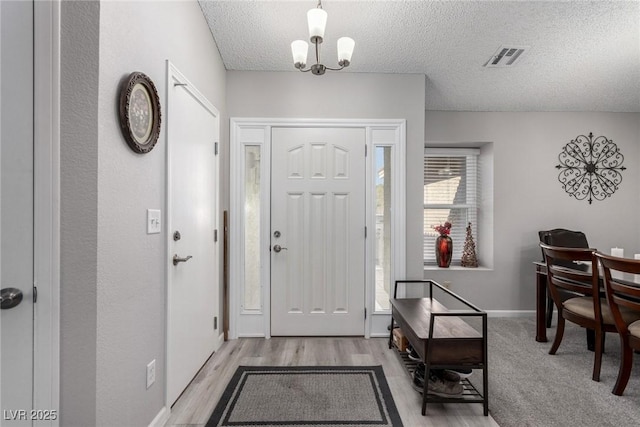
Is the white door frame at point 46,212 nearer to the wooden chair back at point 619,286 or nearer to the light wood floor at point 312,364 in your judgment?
the light wood floor at point 312,364

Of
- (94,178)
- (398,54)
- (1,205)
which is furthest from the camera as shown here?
(398,54)

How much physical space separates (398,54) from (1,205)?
2774mm

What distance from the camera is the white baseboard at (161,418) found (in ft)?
5.44

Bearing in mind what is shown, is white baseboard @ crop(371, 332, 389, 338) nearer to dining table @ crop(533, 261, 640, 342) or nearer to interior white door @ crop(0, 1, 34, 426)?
dining table @ crop(533, 261, 640, 342)

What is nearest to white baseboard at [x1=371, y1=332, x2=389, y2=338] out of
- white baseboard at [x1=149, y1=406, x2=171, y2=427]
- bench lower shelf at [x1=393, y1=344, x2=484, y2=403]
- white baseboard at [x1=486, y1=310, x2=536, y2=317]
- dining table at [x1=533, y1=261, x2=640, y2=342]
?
bench lower shelf at [x1=393, y1=344, x2=484, y2=403]

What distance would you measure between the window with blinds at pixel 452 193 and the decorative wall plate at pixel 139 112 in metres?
3.32

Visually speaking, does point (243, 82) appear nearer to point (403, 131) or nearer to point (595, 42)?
point (403, 131)

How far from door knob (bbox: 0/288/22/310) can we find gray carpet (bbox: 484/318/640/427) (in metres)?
2.36

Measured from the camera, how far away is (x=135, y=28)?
1469 millimetres

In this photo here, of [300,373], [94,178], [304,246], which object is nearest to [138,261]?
[94,178]

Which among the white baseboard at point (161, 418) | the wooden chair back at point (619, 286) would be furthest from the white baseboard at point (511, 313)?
the white baseboard at point (161, 418)

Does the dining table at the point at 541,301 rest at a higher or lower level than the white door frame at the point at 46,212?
lower

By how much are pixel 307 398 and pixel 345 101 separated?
2475 mm

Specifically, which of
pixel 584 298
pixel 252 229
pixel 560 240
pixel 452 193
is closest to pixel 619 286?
pixel 584 298
